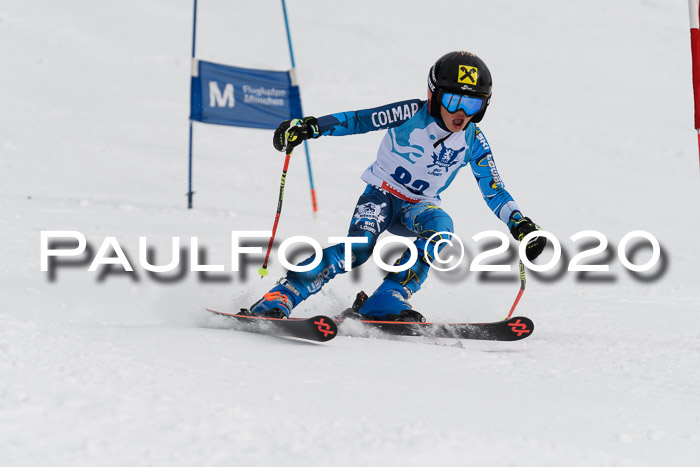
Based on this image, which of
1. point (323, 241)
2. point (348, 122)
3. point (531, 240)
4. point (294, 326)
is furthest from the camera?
point (323, 241)

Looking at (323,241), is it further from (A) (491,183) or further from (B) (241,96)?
(A) (491,183)

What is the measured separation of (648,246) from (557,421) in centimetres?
654

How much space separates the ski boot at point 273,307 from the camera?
12.1ft

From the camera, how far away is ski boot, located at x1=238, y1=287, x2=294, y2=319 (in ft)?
12.1

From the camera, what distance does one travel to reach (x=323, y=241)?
23.0ft

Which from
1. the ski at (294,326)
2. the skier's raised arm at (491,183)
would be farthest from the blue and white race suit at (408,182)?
the ski at (294,326)

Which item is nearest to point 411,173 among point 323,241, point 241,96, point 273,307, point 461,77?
point 461,77

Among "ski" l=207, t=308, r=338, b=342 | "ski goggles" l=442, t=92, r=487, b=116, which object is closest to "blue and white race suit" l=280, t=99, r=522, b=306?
"ski goggles" l=442, t=92, r=487, b=116

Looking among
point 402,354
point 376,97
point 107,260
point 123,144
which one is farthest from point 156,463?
point 376,97

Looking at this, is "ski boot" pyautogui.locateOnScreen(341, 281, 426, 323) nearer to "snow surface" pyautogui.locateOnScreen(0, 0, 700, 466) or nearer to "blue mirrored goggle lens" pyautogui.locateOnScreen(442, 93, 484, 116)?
"snow surface" pyautogui.locateOnScreen(0, 0, 700, 466)

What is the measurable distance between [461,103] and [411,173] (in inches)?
19.2

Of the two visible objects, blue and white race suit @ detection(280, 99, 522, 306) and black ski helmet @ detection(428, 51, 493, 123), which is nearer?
black ski helmet @ detection(428, 51, 493, 123)

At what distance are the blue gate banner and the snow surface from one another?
1023 millimetres

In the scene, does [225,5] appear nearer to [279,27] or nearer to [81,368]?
[279,27]
